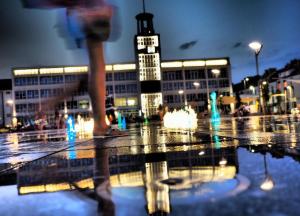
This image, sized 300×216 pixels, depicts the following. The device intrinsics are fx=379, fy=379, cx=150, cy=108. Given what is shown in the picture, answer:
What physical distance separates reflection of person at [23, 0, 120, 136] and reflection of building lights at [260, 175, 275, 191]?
3.86 meters

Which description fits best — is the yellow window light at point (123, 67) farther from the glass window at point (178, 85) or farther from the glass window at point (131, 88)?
the glass window at point (178, 85)

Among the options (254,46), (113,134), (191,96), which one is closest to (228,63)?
(191,96)

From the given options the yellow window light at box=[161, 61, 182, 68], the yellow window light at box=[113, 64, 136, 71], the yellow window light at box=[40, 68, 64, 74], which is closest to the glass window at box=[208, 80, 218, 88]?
the yellow window light at box=[161, 61, 182, 68]

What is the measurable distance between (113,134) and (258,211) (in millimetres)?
4818

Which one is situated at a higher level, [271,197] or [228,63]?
[228,63]

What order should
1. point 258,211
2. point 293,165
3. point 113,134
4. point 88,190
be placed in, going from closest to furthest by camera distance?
point 258,211 → point 88,190 → point 293,165 → point 113,134

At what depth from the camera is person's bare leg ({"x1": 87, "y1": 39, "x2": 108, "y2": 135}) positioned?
16.9 feet

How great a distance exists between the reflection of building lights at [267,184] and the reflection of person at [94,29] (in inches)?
152

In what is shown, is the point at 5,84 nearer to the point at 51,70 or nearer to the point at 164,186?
the point at 51,70

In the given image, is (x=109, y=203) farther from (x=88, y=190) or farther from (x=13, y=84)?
(x=13, y=84)

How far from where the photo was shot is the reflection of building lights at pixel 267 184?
1369 mm

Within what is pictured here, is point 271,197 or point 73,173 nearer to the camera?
point 271,197

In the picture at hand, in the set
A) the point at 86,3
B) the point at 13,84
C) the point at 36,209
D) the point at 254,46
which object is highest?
the point at 13,84

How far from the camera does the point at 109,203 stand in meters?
1.28
